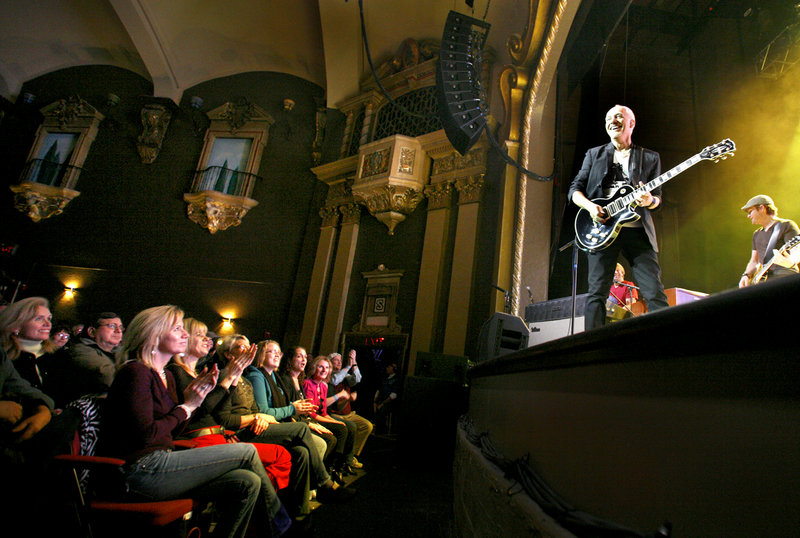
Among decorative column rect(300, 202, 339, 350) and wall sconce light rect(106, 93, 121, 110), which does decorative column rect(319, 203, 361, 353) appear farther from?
wall sconce light rect(106, 93, 121, 110)

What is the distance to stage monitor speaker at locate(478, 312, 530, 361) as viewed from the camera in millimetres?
3348

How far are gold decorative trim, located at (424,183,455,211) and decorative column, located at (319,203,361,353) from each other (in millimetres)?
1613

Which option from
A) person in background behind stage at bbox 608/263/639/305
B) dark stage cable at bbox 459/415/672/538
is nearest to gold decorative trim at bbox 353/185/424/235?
person in background behind stage at bbox 608/263/639/305

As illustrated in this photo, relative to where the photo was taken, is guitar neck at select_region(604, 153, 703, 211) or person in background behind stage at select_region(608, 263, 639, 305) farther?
person in background behind stage at select_region(608, 263, 639, 305)

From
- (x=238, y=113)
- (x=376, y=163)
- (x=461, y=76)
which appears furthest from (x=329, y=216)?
(x=461, y=76)

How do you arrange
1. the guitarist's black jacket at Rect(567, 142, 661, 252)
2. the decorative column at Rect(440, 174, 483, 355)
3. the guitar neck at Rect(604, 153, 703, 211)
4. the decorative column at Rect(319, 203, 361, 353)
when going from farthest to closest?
the decorative column at Rect(319, 203, 361, 353) → the decorative column at Rect(440, 174, 483, 355) → the guitarist's black jacket at Rect(567, 142, 661, 252) → the guitar neck at Rect(604, 153, 703, 211)

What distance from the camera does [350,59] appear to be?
884 cm

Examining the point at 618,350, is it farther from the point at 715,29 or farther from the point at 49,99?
the point at 49,99

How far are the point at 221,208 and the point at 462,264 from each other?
5.69 m

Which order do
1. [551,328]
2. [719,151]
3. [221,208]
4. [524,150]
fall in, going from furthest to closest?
[221,208] < [524,150] < [551,328] < [719,151]

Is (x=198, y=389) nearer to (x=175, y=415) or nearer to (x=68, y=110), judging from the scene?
(x=175, y=415)

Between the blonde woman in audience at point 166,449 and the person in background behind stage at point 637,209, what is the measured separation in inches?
69.2

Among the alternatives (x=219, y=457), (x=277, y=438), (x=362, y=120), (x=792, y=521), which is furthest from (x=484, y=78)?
(x=792, y=521)

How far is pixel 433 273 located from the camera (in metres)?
6.73
